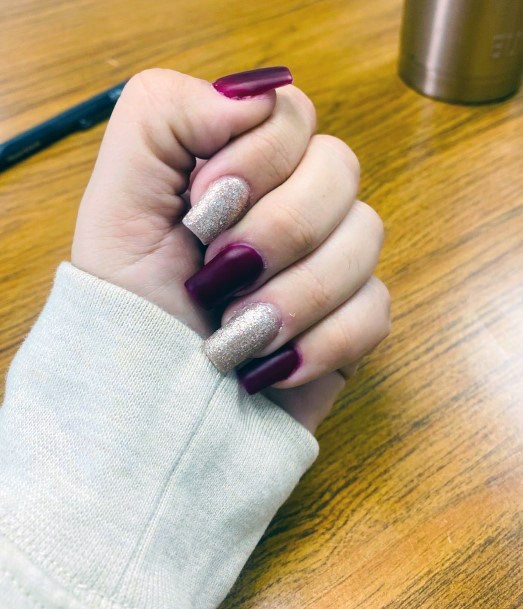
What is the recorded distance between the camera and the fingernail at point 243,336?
0.30 metres

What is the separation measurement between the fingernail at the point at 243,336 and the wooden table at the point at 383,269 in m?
0.08

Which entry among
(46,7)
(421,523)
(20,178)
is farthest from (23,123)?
(421,523)

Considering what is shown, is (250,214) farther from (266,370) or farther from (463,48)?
(463,48)

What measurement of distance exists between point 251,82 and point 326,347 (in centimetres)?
13

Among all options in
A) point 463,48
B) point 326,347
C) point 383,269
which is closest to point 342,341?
point 326,347

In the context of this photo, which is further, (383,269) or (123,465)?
(383,269)

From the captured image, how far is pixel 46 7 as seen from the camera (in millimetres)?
690

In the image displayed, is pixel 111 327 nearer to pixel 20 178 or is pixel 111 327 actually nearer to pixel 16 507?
pixel 16 507

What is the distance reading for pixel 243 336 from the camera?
11.6 inches

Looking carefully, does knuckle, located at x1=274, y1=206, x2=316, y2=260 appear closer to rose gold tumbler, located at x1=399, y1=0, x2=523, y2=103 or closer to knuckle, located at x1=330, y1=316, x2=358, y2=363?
knuckle, located at x1=330, y1=316, x2=358, y2=363

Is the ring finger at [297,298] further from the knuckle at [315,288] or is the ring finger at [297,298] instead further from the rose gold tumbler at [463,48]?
the rose gold tumbler at [463,48]

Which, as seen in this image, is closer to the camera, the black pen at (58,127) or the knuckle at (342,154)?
the knuckle at (342,154)

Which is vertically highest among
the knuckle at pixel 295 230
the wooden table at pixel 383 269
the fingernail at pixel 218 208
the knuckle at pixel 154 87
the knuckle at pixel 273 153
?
the knuckle at pixel 154 87

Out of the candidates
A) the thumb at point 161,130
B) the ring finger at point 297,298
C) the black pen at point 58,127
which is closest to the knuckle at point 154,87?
the thumb at point 161,130
